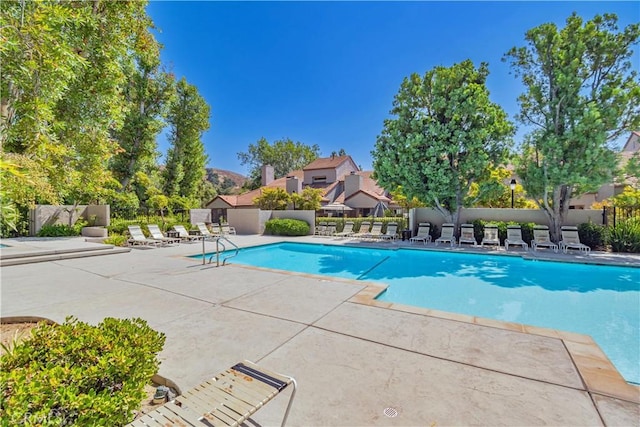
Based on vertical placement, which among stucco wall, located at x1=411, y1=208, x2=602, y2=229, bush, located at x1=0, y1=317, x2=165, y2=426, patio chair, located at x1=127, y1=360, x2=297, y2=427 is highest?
stucco wall, located at x1=411, y1=208, x2=602, y2=229

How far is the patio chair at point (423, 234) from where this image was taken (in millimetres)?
15745

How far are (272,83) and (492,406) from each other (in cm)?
2534

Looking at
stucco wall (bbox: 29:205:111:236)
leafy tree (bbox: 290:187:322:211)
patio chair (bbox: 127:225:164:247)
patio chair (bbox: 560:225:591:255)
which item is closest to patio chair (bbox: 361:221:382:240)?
leafy tree (bbox: 290:187:322:211)

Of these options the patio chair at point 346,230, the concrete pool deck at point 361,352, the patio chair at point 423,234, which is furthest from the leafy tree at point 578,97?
the concrete pool deck at point 361,352

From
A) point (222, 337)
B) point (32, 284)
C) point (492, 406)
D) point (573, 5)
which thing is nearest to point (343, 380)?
point (492, 406)

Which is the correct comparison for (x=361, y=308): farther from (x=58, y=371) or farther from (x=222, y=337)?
(x=58, y=371)

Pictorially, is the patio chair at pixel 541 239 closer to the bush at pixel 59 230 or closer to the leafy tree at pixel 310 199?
the leafy tree at pixel 310 199

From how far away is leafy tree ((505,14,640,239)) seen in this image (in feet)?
39.6

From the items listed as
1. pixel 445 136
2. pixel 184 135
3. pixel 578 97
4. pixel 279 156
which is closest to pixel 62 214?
pixel 184 135

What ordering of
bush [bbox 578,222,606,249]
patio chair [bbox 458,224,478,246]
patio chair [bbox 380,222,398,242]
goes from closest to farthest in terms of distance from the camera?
bush [bbox 578,222,606,249], patio chair [bbox 458,224,478,246], patio chair [bbox 380,222,398,242]

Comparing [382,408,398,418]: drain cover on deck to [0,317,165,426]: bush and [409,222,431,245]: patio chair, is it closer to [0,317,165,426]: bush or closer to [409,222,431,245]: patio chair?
[0,317,165,426]: bush

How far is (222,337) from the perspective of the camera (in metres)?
4.15

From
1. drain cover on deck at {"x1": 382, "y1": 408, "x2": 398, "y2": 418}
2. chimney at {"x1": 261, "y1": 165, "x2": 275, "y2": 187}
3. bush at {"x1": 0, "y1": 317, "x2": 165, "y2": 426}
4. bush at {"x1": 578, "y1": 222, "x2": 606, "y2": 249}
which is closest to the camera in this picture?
bush at {"x1": 0, "y1": 317, "x2": 165, "y2": 426}

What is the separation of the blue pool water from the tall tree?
1711 centimetres
